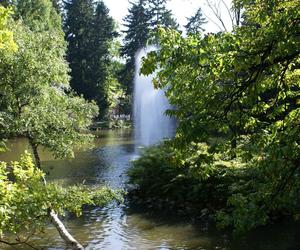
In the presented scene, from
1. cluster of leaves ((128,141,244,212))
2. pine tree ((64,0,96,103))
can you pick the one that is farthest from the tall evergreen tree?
cluster of leaves ((128,141,244,212))

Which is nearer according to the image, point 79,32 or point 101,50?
point 101,50

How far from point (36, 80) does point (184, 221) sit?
5.97 meters

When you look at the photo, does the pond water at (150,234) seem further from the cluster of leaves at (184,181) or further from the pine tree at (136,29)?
the pine tree at (136,29)

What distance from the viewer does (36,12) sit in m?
43.0

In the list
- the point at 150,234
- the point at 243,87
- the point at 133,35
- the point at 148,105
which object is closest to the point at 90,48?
the point at 133,35

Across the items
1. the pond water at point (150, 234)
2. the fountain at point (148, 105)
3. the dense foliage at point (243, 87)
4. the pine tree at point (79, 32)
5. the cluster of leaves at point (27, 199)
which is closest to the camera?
the dense foliage at point (243, 87)

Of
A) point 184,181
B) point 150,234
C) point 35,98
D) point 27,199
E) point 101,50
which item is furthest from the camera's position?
point 101,50

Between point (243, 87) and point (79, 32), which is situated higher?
point (79, 32)

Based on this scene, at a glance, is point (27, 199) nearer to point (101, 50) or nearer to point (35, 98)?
point (35, 98)

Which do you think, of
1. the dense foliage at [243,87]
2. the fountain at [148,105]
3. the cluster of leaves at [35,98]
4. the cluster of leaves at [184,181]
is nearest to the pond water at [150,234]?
the cluster of leaves at [184,181]

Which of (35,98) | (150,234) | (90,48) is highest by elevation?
(90,48)

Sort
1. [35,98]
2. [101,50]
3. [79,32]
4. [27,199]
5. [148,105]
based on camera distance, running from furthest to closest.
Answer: [79,32] → [101,50] → [148,105] → [35,98] → [27,199]

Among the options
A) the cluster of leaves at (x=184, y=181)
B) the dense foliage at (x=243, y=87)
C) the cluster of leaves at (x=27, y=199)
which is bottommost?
the cluster of leaves at (x=184, y=181)

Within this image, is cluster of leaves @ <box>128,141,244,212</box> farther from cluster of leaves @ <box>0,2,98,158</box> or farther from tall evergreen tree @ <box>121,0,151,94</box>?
tall evergreen tree @ <box>121,0,151,94</box>
